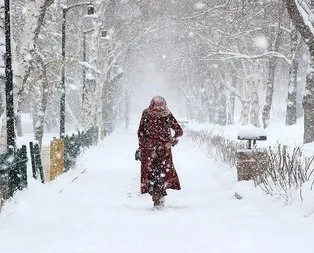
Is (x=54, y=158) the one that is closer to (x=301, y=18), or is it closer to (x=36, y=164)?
(x=36, y=164)

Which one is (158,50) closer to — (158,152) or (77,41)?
(77,41)

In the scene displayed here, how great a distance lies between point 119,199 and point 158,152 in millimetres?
1497

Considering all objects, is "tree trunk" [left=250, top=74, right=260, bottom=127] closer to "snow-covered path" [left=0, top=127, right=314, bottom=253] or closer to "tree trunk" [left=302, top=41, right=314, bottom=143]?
"tree trunk" [left=302, top=41, right=314, bottom=143]

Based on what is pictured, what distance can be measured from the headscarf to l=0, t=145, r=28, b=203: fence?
243 centimetres

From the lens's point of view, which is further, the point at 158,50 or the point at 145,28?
the point at 158,50

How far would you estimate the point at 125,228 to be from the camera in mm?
6645

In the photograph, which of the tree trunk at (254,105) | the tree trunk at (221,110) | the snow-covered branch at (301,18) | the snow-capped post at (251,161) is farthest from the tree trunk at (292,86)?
the tree trunk at (221,110)

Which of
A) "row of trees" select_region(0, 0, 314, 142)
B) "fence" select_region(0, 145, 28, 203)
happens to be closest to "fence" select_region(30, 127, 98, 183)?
"fence" select_region(0, 145, 28, 203)

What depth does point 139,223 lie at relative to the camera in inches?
275

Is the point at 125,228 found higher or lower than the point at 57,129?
higher

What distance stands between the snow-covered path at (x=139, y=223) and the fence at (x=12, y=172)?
201mm

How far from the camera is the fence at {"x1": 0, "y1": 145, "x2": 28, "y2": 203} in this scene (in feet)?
27.0

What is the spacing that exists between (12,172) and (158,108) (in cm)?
274

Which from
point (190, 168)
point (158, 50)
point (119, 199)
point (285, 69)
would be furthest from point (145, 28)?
point (119, 199)
